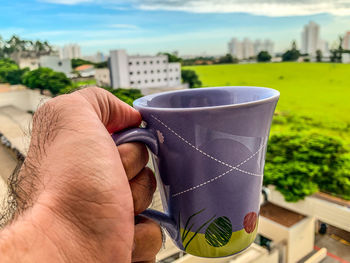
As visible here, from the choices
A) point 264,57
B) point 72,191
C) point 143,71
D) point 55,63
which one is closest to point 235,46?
point 143,71

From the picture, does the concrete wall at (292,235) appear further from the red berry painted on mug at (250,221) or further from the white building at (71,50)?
the white building at (71,50)

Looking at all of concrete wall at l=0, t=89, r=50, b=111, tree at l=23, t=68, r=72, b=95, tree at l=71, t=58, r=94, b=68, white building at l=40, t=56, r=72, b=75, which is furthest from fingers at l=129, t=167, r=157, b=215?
tree at l=71, t=58, r=94, b=68

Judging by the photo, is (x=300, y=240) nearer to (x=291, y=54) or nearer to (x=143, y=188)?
(x=143, y=188)

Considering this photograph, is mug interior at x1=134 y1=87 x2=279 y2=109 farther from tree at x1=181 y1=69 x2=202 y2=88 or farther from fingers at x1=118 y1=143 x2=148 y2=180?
tree at x1=181 y1=69 x2=202 y2=88

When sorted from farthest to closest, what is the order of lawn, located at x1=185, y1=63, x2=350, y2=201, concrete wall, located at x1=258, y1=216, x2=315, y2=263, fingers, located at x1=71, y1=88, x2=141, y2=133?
lawn, located at x1=185, y1=63, x2=350, y2=201 → concrete wall, located at x1=258, y1=216, x2=315, y2=263 → fingers, located at x1=71, y1=88, x2=141, y2=133

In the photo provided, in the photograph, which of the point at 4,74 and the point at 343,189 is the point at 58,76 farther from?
the point at 343,189
